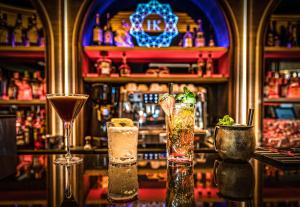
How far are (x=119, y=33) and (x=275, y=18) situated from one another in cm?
161

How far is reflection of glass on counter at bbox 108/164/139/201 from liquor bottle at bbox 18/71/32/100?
198 cm

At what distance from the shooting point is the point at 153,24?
119 inches

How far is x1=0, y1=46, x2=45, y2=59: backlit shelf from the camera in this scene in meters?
2.46

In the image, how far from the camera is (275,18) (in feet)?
9.26

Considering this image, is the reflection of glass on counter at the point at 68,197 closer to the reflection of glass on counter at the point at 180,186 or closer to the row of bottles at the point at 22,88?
the reflection of glass on counter at the point at 180,186

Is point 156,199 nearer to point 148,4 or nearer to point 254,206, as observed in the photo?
point 254,206

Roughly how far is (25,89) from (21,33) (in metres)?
0.56

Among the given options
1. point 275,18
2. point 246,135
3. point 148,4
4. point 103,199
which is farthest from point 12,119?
point 275,18

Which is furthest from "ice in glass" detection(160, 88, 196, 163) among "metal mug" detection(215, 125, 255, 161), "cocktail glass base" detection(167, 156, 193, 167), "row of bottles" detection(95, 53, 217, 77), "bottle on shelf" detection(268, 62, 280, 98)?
"bottle on shelf" detection(268, 62, 280, 98)

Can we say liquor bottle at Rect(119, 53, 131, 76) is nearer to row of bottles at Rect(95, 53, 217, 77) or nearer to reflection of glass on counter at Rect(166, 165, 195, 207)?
row of bottles at Rect(95, 53, 217, 77)

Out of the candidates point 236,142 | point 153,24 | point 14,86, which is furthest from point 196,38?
point 236,142

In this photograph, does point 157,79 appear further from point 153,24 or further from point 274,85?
point 274,85

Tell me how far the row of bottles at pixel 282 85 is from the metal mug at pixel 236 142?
1.93 meters

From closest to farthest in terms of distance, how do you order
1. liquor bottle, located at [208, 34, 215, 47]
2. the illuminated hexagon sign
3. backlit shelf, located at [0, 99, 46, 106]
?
backlit shelf, located at [0, 99, 46, 106], liquor bottle, located at [208, 34, 215, 47], the illuminated hexagon sign
